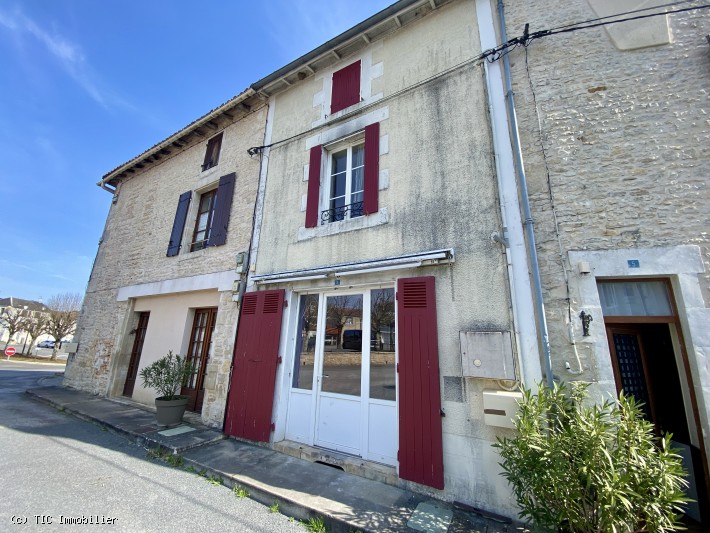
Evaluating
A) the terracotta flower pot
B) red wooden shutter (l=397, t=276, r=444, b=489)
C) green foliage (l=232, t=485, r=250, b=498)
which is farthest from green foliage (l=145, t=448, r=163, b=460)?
red wooden shutter (l=397, t=276, r=444, b=489)

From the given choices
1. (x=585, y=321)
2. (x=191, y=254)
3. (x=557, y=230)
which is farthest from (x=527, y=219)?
(x=191, y=254)

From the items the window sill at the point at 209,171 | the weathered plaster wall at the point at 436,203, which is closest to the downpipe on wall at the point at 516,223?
the weathered plaster wall at the point at 436,203

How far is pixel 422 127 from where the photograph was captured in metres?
4.54

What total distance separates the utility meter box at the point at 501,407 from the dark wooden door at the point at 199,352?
18.9 ft

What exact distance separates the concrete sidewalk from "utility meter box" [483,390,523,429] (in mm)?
915

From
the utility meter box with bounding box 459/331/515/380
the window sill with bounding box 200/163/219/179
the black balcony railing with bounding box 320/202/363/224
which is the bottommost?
the utility meter box with bounding box 459/331/515/380

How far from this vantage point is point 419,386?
11.9 feet

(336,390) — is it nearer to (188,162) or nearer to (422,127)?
(422,127)

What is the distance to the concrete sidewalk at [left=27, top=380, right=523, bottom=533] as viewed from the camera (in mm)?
2871

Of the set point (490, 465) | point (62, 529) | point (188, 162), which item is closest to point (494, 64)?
point (490, 465)

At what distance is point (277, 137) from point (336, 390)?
5.21 m

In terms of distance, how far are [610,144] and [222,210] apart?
6888 mm

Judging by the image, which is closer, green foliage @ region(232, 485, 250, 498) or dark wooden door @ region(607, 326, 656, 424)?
dark wooden door @ region(607, 326, 656, 424)

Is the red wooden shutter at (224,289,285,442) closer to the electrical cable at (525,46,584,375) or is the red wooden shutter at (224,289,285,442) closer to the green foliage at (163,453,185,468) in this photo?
the green foliage at (163,453,185,468)
